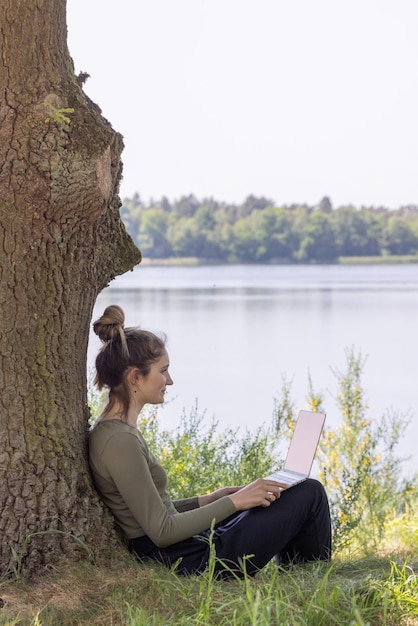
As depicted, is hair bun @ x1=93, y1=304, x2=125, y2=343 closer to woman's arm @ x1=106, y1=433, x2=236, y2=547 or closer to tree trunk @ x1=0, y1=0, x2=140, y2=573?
tree trunk @ x1=0, y1=0, x2=140, y2=573

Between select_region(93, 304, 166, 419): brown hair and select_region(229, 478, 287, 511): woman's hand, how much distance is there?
48 cm

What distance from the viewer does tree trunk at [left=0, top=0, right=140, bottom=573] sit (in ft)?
9.08

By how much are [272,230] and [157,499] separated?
37.6 m

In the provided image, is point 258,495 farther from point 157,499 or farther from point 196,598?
point 196,598

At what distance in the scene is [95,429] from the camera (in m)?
3.00

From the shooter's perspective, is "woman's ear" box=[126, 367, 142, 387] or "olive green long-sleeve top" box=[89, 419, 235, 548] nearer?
"olive green long-sleeve top" box=[89, 419, 235, 548]

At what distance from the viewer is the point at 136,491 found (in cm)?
284

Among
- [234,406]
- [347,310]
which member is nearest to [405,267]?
[347,310]

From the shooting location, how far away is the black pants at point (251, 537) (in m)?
2.96

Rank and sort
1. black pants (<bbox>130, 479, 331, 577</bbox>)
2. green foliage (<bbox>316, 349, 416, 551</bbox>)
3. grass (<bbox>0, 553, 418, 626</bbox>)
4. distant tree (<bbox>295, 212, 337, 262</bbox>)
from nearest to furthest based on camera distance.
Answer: grass (<bbox>0, 553, 418, 626</bbox>)
black pants (<bbox>130, 479, 331, 577</bbox>)
green foliage (<bbox>316, 349, 416, 551</bbox>)
distant tree (<bbox>295, 212, 337, 262</bbox>)

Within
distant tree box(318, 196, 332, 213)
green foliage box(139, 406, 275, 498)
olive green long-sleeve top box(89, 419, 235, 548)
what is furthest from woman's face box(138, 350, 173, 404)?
distant tree box(318, 196, 332, 213)

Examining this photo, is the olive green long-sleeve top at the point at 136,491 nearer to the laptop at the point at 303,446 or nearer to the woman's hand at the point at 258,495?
the woman's hand at the point at 258,495

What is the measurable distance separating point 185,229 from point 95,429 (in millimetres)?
34346

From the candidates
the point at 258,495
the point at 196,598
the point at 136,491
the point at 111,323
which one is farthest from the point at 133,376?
the point at 196,598
